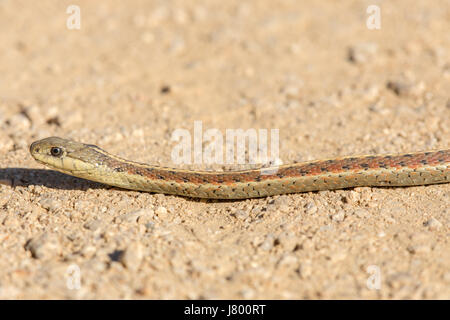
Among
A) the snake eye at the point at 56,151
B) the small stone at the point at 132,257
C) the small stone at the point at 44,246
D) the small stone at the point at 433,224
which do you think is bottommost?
the small stone at the point at 132,257

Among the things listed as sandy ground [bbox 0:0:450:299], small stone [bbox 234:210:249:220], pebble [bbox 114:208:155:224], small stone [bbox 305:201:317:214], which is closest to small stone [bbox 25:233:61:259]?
sandy ground [bbox 0:0:450:299]

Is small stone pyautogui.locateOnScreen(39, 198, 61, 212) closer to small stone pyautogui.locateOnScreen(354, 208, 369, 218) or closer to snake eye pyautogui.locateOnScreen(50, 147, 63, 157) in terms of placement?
snake eye pyautogui.locateOnScreen(50, 147, 63, 157)

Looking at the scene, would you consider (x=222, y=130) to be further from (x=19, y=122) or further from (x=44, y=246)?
(x=44, y=246)

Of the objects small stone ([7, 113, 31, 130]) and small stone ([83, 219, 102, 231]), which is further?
small stone ([7, 113, 31, 130])

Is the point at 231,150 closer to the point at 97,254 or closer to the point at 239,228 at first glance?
the point at 239,228

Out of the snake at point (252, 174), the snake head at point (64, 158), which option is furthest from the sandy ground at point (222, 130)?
the snake head at point (64, 158)

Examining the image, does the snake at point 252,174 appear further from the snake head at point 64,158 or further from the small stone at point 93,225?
the small stone at point 93,225
